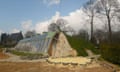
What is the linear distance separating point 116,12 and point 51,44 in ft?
55.4

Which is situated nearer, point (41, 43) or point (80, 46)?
point (80, 46)

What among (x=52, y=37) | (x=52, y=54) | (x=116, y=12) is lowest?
(x=52, y=54)

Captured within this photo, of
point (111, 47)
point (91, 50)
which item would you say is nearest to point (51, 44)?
point (91, 50)

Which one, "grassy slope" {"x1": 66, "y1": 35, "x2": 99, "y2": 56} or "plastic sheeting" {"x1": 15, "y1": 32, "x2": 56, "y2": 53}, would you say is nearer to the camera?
"grassy slope" {"x1": 66, "y1": 35, "x2": 99, "y2": 56}

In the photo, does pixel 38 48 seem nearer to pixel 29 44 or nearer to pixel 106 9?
pixel 29 44

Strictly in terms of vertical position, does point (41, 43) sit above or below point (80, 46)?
above

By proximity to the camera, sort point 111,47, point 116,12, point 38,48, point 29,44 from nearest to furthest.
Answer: point 111,47, point 38,48, point 29,44, point 116,12

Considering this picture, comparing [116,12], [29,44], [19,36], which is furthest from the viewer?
[19,36]

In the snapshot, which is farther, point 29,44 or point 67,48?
point 29,44

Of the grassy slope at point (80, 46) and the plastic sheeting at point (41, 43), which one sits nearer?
the grassy slope at point (80, 46)

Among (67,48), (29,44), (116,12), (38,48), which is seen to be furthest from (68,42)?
(116,12)

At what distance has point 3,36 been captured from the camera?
9331cm

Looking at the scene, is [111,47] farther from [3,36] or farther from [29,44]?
[3,36]

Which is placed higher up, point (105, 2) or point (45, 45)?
point (105, 2)
